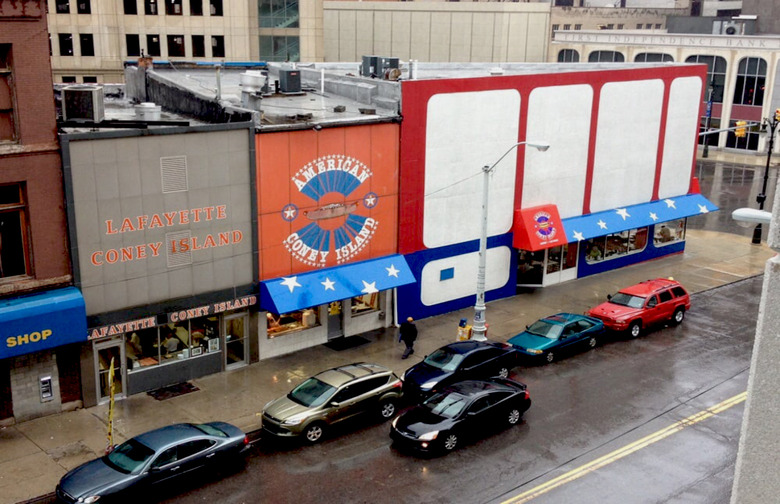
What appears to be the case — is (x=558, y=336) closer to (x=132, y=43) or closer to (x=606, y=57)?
(x=132, y=43)

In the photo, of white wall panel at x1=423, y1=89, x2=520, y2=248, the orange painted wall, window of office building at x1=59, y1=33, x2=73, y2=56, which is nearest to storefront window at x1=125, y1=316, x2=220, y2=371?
the orange painted wall

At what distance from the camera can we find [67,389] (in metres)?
24.1

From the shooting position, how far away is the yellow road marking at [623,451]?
20.4 m

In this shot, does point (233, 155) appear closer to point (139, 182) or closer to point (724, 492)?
point (139, 182)

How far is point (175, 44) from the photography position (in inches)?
2581

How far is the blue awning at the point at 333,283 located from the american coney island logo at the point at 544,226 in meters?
7.39

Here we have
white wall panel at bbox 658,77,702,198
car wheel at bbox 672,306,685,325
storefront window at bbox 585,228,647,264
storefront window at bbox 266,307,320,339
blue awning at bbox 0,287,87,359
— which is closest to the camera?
blue awning at bbox 0,287,87,359

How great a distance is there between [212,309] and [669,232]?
26910mm

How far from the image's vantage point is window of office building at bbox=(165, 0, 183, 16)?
64.2 metres

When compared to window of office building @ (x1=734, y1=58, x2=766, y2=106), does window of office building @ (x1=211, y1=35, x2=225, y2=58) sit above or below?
above

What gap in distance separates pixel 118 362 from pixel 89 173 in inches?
236

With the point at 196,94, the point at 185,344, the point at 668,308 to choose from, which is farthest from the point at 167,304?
the point at 668,308

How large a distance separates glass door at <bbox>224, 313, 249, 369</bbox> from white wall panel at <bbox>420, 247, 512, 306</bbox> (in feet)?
26.3

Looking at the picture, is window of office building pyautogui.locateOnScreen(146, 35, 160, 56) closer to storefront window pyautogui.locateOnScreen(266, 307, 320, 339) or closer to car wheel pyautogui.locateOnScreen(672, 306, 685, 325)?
storefront window pyautogui.locateOnScreen(266, 307, 320, 339)
